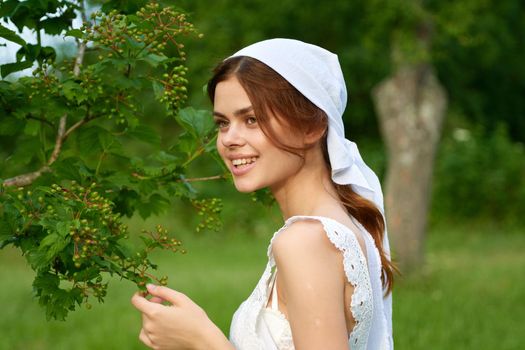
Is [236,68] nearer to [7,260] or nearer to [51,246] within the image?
[51,246]

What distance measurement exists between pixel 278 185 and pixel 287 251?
365 mm

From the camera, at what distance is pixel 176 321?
2.12 m

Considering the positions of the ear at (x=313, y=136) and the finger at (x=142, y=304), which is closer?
the finger at (x=142, y=304)

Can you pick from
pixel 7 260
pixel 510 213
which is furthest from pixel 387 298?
pixel 510 213

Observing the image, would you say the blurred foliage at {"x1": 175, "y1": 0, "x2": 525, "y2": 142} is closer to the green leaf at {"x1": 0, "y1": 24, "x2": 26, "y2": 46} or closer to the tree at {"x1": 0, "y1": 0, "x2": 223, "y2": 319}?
the tree at {"x1": 0, "y1": 0, "x2": 223, "y2": 319}

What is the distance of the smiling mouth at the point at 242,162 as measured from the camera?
7.61ft

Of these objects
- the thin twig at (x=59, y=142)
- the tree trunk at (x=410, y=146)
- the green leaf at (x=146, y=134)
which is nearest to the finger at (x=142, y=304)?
the thin twig at (x=59, y=142)

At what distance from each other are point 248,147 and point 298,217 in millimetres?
262

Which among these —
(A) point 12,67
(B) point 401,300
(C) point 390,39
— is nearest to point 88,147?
(A) point 12,67

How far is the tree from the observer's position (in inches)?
84.7

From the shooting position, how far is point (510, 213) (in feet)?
47.5

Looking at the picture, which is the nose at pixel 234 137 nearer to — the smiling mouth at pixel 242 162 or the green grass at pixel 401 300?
the smiling mouth at pixel 242 162

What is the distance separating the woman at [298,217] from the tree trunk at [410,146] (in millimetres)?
6860

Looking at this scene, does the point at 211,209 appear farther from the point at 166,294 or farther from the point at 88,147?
the point at 166,294
